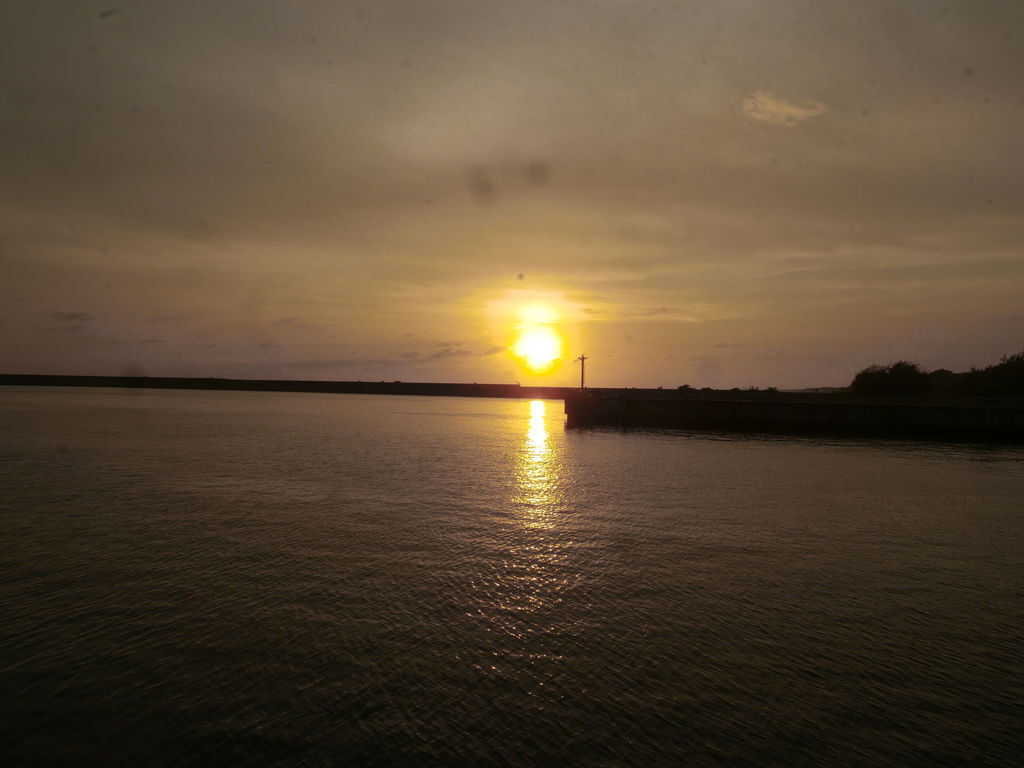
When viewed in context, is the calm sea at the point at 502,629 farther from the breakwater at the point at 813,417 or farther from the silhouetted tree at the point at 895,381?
the silhouetted tree at the point at 895,381

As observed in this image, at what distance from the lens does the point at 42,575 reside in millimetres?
14258

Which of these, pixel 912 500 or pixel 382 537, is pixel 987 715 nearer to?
pixel 382 537

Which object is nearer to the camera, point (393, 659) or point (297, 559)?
point (393, 659)

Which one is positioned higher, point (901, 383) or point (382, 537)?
point (901, 383)

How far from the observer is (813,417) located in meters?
70.9

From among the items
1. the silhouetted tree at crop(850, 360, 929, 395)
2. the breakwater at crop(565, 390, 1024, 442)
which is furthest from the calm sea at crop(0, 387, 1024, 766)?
the silhouetted tree at crop(850, 360, 929, 395)

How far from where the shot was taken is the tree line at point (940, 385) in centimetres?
8775

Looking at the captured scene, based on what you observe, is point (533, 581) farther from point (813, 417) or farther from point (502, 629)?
point (813, 417)

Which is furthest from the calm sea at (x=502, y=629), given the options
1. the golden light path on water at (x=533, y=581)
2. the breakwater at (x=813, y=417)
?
the breakwater at (x=813, y=417)

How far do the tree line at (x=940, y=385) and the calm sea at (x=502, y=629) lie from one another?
3073 inches

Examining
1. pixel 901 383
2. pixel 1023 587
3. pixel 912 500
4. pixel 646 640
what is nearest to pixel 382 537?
pixel 646 640

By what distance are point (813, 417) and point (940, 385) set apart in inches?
2170

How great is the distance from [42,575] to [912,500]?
3428cm

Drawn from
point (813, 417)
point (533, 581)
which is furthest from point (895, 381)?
point (533, 581)
